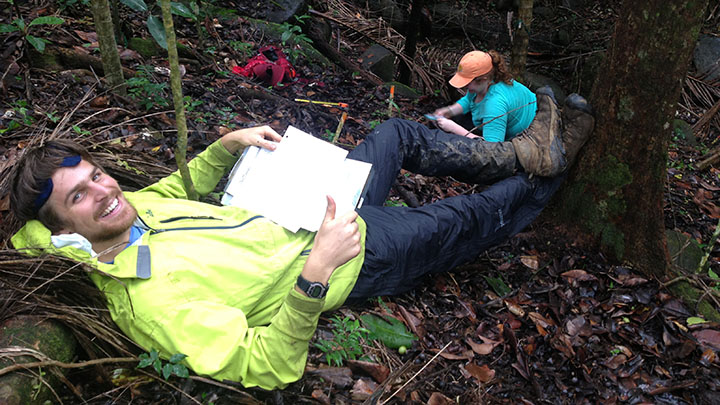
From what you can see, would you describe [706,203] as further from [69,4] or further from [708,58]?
[69,4]

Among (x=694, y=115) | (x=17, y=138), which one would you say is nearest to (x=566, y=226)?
(x=17, y=138)

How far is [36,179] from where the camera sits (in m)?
2.05

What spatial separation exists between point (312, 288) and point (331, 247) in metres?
0.20

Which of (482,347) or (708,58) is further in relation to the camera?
(708,58)

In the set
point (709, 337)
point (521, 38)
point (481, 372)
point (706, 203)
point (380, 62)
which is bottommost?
point (481, 372)

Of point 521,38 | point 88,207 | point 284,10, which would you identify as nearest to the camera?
point 88,207

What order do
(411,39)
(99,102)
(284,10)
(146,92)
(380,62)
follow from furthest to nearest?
1. (380,62)
2. (284,10)
3. (411,39)
4. (146,92)
5. (99,102)

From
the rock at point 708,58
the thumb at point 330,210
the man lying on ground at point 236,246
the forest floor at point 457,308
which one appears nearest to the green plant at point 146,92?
the forest floor at point 457,308

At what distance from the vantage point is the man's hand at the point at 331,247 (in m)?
1.94

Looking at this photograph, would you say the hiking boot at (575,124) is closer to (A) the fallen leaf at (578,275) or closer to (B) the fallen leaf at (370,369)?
(A) the fallen leaf at (578,275)

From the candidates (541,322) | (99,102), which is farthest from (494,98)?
(99,102)

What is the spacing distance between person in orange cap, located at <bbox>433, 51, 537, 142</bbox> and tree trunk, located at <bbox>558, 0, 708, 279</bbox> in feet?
3.17

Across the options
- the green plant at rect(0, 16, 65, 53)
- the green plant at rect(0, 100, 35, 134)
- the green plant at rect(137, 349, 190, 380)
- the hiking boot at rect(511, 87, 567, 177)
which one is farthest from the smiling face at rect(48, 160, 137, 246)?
the hiking boot at rect(511, 87, 567, 177)

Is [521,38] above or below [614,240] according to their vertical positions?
above
